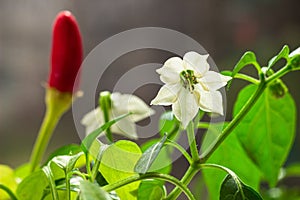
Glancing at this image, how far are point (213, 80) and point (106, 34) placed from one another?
3.63 feet

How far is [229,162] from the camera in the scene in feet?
1.41

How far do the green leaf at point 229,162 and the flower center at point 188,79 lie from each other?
108 mm

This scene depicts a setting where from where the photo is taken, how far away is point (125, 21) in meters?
1.42

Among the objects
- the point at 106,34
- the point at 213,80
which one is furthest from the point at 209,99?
the point at 106,34

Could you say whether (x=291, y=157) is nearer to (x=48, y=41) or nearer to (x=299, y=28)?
(x=299, y=28)

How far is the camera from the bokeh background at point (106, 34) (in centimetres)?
140

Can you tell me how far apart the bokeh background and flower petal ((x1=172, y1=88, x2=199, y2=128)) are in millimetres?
1035

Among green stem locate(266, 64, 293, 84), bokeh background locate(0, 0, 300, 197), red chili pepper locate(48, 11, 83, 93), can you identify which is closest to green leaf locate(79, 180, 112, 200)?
green stem locate(266, 64, 293, 84)

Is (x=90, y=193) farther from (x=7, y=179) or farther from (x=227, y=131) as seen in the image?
(x=7, y=179)

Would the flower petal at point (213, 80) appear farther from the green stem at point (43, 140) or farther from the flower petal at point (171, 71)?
the green stem at point (43, 140)

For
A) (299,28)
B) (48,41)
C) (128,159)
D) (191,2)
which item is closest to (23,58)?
(48,41)

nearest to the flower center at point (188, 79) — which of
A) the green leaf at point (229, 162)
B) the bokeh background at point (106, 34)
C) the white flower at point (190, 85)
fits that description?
the white flower at point (190, 85)

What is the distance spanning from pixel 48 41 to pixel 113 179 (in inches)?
45.7

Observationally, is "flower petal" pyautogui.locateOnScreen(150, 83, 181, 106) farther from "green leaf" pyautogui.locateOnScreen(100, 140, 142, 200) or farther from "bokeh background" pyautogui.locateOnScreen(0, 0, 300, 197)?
"bokeh background" pyautogui.locateOnScreen(0, 0, 300, 197)
